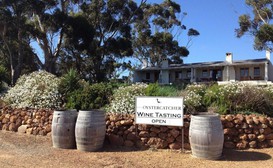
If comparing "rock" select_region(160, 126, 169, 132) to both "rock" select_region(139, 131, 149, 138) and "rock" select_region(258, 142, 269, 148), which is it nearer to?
"rock" select_region(139, 131, 149, 138)

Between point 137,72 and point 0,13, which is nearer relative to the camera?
point 0,13

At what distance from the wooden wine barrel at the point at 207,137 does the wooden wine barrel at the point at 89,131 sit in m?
2.30

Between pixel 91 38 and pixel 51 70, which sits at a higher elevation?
pixel 91 38

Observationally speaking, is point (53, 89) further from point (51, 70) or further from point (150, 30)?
point (150, 30)

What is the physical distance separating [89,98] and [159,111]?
12.3 feet

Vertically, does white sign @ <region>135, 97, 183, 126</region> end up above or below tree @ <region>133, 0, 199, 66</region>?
below

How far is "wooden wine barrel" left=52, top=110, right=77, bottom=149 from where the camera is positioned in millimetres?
7965

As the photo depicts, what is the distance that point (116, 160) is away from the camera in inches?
274

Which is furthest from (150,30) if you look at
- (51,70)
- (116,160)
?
(116,160)

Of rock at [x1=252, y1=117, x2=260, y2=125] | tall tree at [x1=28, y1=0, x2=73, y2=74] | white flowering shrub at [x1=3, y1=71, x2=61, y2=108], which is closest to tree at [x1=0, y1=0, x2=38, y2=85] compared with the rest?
tall tree at [x1=28, y1=0, x2=73, y2=74]

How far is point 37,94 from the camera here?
11.9 meters

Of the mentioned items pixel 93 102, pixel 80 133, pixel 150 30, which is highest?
pixel 150 30

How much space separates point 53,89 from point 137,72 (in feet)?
93.3

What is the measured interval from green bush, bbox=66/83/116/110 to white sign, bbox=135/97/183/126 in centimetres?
300
